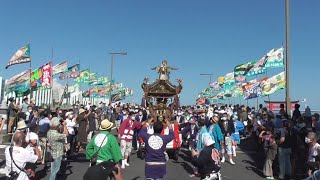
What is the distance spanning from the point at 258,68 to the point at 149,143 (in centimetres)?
1836

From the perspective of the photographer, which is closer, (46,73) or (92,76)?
(46,73)

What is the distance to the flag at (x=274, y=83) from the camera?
23.7 m

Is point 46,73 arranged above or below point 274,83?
above

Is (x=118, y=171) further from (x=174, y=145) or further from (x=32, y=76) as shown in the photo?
(x=32, y=76)

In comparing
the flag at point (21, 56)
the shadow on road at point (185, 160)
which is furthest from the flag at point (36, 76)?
the shadow on road at point (185, 160)

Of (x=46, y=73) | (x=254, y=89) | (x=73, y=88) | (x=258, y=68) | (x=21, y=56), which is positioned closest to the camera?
(x=21, y=56)

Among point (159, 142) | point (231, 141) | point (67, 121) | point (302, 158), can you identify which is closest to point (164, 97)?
point (231, 141)

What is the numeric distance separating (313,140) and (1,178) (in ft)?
26.4

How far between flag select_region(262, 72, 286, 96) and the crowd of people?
4388 mm

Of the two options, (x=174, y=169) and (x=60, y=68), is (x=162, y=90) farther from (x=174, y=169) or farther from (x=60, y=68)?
(x=60, y=68)

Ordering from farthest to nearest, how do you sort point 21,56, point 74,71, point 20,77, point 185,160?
point 74,71 < point 20,77 < point 21,56 < point 185,160

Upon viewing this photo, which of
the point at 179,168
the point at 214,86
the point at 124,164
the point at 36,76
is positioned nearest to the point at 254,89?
the point at 36,76

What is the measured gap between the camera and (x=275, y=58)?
21.0 metres

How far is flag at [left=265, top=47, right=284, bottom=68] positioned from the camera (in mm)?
20828
